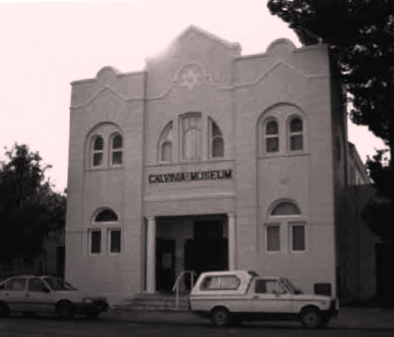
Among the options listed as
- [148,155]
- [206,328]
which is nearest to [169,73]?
[148,155]

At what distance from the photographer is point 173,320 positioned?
2261 centimetres

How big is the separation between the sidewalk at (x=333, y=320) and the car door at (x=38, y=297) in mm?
2134

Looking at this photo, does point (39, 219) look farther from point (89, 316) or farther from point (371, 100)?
point (371, 100)

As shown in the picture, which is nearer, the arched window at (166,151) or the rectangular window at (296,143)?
the rectangular window at (296,143)

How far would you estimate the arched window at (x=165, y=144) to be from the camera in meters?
29.7

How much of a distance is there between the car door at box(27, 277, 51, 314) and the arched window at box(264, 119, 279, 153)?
1038 centimetres

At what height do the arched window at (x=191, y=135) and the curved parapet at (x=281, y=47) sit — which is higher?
the curved parapet at (x=281, y=47)

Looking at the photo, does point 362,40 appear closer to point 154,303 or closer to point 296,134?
point 296,134

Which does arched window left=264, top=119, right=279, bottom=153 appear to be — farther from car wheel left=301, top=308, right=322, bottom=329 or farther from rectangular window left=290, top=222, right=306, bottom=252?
car wheel left=301, top=308, right=322, bottom=329

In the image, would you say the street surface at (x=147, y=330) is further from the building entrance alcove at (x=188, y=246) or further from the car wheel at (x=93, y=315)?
the building entrance alcove at (x=188, y=246)

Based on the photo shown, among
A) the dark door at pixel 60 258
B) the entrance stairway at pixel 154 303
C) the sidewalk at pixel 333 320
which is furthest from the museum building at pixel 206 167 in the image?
the dark door at pixel 60 258

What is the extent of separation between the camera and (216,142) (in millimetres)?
28859

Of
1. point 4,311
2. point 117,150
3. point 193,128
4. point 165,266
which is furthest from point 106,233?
point 4,311

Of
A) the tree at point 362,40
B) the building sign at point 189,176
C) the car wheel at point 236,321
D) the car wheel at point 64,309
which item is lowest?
the car wheel at point 236,321
